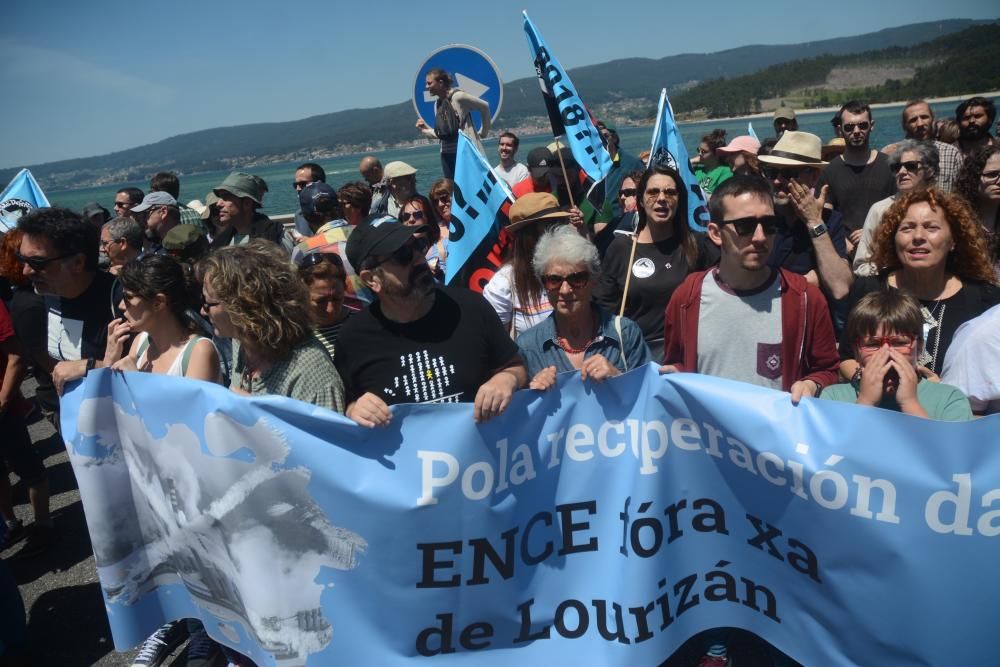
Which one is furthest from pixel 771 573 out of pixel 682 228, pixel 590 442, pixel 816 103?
pixel 816 103

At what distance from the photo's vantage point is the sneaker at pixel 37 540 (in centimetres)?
446

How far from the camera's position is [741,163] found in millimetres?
6570

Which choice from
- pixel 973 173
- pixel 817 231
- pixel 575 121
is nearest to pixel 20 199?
pixel 575 121

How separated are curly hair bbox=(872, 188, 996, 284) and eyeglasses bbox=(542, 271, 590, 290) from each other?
1.38 meters

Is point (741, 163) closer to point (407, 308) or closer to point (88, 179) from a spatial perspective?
point (407, 308)

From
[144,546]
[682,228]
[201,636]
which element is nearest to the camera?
[144,546]

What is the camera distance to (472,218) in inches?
173

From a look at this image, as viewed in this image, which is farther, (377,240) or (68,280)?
(68,280)

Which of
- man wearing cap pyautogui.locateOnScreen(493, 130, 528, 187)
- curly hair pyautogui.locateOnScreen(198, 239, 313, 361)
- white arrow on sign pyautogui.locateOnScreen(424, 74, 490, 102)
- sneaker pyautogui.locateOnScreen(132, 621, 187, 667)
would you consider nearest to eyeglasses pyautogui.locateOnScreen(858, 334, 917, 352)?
curly hair pyautogui.locateOnScreen(198, 239, 313, 361)

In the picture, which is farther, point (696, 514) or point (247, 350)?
point (247, 350)

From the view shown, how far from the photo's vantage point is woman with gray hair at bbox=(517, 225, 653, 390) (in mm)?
2857

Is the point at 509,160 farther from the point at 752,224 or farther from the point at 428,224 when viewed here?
the point at 752,224

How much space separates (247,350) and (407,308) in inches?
26.9

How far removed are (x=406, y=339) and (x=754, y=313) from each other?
4.66ft
